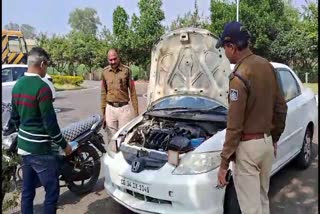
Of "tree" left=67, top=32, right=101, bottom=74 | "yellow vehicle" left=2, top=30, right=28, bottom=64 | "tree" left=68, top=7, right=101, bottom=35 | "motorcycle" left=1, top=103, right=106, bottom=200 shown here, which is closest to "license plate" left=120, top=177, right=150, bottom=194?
"motorcycle" left=1, top=103, right=106, bottom=200

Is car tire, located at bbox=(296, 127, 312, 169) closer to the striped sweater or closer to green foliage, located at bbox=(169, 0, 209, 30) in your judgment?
the striped sweater

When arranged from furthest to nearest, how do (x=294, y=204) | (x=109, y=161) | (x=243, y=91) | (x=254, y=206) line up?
(x=294, y=204) → (x=109, y=161) → (x=254, y=206) → (x=243, y=91)

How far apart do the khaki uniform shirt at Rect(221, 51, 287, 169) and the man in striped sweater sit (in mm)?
1523

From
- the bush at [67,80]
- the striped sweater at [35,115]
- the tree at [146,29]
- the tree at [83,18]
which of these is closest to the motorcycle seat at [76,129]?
the striped sweater at [35,115]

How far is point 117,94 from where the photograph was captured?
5852 millimetres

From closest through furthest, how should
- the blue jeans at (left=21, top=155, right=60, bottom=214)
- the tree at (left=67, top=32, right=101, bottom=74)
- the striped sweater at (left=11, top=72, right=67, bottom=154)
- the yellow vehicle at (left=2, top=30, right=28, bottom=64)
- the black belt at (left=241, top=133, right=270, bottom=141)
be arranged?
the black belt at (left=241, top=133, right=270, bottom=141) < the striped sweater at (left=11, top=72, right=67, bottom=154) < the blue jeans at (left=21, top=155, right=60, bottom=214) < the yellow vehicle at (left=2, top=30, right=28, bottom=64) < the tree at (left=67, top=32, right=101, bottom=74)

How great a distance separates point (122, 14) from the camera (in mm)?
28328

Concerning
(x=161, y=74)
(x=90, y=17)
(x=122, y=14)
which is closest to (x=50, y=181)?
(x=161, y=74)

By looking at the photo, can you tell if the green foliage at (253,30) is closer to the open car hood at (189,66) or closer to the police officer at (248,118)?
the open car hood at (189,66)

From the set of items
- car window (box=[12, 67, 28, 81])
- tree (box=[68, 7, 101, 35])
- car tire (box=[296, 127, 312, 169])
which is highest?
tree (box=[68, 7, 101, 35])

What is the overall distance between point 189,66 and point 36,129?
7.55 ft

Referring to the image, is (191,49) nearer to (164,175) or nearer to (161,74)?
(161,74)

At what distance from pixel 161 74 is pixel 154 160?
167 centimetres

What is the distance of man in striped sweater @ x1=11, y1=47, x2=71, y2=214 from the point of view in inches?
139
